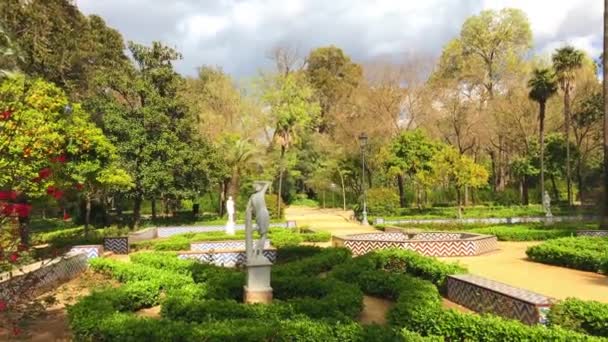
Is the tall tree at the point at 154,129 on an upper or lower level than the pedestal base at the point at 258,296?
upper

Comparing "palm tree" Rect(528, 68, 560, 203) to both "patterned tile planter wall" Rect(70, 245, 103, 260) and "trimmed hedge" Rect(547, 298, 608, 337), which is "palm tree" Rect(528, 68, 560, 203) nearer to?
"patterned tile planter wall" Rect(70, 245, 103, 260)

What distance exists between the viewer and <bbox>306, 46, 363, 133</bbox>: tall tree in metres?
58.3

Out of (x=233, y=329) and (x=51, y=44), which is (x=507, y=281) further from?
(x=51, y=44)

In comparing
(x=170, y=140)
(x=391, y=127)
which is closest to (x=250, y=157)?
(x=170, y=140)

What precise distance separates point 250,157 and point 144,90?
32.6 feet

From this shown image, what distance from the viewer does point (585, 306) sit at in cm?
709

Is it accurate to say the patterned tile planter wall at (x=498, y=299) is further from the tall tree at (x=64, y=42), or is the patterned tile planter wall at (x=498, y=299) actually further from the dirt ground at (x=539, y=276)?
the tall tree at (x=64, y=42)

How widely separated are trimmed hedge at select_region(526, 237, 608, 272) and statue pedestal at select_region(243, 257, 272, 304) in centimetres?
825

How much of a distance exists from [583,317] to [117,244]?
16.3 metres

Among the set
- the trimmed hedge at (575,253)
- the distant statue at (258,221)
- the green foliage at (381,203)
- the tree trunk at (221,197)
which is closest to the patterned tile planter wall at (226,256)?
the distant statue at (258,221)

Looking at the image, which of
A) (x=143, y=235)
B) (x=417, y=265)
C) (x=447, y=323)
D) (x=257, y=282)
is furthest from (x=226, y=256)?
(x=447, y=323)

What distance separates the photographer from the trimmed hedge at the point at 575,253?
12570 mm

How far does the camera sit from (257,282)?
9195 millimetres

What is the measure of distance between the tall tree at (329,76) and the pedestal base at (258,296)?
48.6 metres
